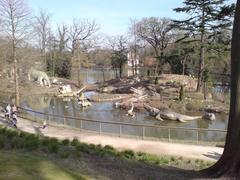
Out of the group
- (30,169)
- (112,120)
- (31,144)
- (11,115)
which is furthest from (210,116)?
(30,169)

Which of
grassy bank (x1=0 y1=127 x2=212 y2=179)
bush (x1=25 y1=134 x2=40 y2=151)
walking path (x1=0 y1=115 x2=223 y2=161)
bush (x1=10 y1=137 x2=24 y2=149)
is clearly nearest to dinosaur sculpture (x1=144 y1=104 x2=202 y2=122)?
walking path (x1=0 y1=115 x2=223 y2=161)

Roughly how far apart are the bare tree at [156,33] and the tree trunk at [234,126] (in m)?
53.4

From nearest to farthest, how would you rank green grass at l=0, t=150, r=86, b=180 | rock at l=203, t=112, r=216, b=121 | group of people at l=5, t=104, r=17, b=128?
1. green grass at l=0, t=150, r=86, b=180
2. group of people at l=5, t=104, r=17, b=128
3. rock at l=203, t=112, r=216, b=121

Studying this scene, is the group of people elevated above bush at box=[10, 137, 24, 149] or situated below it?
below

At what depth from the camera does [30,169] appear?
774 centimetres

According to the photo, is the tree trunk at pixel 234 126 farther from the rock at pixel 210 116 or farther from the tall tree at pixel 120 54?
the tall tree at pixel 120 54

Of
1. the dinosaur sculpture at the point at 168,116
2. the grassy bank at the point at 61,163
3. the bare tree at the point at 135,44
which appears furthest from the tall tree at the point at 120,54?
the grassy bank at the point at 61,163

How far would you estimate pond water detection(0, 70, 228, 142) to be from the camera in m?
24.9

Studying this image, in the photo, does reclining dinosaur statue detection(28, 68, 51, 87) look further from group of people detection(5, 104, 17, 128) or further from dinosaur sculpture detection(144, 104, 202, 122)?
group of people detection(5, 104, 17, 128)

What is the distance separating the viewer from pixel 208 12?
140ft

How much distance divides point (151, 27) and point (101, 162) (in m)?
57.6

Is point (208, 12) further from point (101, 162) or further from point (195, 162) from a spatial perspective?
point (101, 162)

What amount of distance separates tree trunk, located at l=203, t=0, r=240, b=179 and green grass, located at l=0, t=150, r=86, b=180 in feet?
11.5

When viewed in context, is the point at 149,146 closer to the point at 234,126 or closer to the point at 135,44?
the point at 234,126
